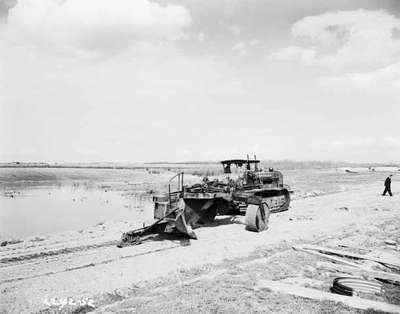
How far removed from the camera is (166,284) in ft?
22.1

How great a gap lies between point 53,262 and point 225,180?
652 centimetres

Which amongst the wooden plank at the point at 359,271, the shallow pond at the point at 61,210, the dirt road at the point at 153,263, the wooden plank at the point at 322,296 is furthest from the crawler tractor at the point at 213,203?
the wooden plank at the point at 322,296

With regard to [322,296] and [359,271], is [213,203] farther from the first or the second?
[322,296]

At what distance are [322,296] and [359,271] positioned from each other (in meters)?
1.99

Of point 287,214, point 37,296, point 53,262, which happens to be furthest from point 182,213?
point 287,214

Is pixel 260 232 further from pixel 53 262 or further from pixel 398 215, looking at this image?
pixel 398 215

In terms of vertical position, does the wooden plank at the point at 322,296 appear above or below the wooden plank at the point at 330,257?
above

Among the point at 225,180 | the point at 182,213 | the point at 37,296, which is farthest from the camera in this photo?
the point at 225,180

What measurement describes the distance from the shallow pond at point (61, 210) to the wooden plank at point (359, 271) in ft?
24.6

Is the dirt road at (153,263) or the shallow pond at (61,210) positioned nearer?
the dirt road at (153,263)

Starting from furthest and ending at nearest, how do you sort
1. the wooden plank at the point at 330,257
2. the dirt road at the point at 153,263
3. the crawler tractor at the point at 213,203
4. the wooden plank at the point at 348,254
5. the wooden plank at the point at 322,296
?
the crawler tractor at the point at 213,203 → the wooden plank at the point at 348,254 → the wooden plank at the point at 330,257 → the dirt road at the point at 153,263 → the wooden plank at the point at 322,296

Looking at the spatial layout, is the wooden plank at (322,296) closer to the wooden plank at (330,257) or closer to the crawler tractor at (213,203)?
the wooden plank at (330,257)

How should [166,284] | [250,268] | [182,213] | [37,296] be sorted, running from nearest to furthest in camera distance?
1. [37,296]
2. [166,284]
3. [250,268]
4. [182,213]

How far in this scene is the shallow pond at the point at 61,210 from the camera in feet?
44.3
